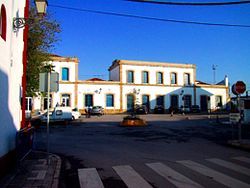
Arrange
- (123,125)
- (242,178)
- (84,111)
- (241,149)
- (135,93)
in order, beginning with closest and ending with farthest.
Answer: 1. (242,178)
2. (241,149)
3. (123,125)
4. (84,111)
5. (135,93)

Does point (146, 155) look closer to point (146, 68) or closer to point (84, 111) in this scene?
point (84, 111)

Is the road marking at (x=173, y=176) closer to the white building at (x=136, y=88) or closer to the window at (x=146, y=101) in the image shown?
the white building at (x=136, y=88)

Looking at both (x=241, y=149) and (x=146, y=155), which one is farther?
(x=241, y=149)

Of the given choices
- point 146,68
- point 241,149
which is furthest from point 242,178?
point 146,68

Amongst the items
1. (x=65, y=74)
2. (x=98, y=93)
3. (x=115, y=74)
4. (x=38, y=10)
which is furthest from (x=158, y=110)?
(x=38, y=10)

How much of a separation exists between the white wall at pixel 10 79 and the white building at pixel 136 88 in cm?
3306

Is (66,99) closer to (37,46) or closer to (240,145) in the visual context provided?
(37,46)

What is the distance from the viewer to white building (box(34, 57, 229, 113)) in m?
44.3

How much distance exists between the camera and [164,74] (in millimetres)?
50500

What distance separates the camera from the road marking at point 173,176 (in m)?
6.60


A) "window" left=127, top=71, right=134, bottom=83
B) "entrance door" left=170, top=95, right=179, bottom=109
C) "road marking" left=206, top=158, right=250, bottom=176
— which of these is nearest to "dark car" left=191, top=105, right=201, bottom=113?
"entrance door" left=170, top=95, right=179, bottom=109

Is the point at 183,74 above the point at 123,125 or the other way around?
above

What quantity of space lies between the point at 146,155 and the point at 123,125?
45.3ft

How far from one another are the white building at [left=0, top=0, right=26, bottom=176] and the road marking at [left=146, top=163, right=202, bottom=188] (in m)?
4.03
